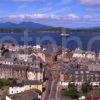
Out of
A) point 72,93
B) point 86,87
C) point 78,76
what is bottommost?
point 72,93

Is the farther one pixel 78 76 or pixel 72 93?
pixel 78 76

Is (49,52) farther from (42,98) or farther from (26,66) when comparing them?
(42,98)

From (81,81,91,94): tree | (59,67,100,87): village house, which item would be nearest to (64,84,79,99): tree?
(81,81,91,94): tree

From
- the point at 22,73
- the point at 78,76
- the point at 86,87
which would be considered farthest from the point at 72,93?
the point at 22,73

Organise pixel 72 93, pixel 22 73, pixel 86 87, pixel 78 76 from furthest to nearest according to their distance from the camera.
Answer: pixel 22 73, pixel 78 76, pixel 86 87, pixel 72 93

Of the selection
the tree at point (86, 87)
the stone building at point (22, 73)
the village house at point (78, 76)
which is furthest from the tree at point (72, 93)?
the stone building at point (22, 73)

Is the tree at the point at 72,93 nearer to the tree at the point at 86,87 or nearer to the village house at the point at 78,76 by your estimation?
the tree at the point at 86,87

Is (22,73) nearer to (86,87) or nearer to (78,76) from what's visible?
(78,76)

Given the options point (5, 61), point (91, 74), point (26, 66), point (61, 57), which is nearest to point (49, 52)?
point (61, 57)

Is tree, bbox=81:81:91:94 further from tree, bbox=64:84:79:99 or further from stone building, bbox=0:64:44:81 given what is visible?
stone building, bbox=0:64:44:81

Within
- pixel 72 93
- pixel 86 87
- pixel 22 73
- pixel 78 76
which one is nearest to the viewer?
pixel 72 93

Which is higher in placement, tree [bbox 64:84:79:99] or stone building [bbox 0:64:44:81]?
stone building [bbox 0:64:44:81]

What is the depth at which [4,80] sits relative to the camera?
28922mm

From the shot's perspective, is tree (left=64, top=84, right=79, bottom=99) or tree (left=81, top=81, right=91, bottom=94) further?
tree (left=81, top=81, right=91, bottom=94)
